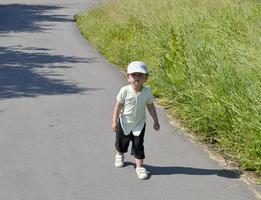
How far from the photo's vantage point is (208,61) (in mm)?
8148

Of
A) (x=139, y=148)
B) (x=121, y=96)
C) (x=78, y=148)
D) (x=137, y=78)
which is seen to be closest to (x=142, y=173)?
(x=139, y=148)

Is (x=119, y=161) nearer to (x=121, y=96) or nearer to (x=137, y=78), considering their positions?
(x=121, y=96)

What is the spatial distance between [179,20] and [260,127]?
518cm

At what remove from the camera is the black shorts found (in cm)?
600

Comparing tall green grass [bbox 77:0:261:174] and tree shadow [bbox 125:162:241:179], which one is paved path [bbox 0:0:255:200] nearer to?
tree shadow [bbox 125:162:241:179]

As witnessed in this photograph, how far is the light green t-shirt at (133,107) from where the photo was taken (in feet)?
19.4

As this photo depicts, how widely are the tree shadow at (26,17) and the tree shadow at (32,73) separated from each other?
4.70 m

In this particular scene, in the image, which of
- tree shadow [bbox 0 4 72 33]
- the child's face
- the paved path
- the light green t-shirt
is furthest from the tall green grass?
tree shadow [bbox 0 4 72 33]

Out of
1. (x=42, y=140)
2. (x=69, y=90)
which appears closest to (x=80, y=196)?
(x=42, y=140)

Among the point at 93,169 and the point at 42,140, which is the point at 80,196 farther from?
the point at 42,140

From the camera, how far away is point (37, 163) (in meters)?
6.33

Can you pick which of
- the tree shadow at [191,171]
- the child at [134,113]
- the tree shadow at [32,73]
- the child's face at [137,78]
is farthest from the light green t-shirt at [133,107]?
the tree shadow at [32,73]

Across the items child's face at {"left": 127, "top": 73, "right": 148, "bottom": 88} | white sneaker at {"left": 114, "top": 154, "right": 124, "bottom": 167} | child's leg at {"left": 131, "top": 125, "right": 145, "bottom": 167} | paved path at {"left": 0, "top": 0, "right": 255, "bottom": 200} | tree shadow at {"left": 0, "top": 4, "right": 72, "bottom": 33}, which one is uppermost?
child's face at {"left": 127, "top": 73, "right": 148, "bottom": 88}

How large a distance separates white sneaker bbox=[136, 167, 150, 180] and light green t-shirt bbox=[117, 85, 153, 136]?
0.37m
